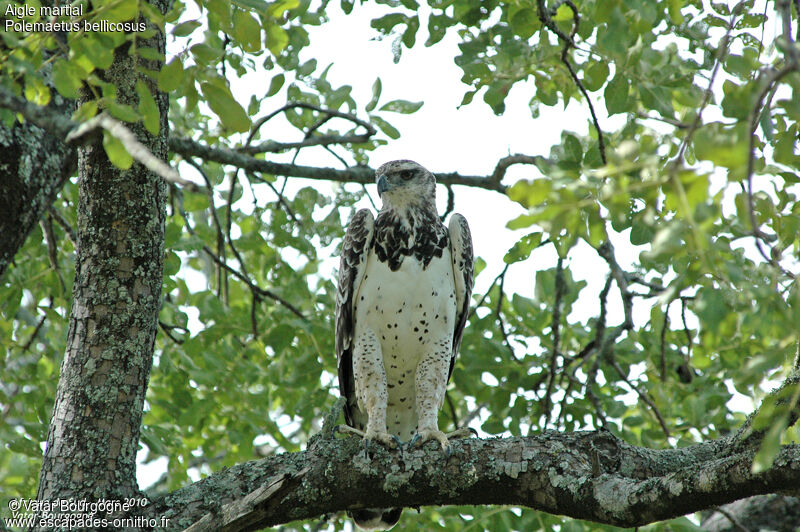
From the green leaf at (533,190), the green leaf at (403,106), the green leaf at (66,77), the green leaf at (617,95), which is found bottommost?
the green leaf at (533,190)

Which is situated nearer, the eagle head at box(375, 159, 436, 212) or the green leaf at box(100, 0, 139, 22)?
the green leaf at box(100, 0, 139, 22)

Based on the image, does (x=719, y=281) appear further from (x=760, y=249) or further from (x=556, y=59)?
(x=556, y=59)

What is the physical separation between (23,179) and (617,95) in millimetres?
2721

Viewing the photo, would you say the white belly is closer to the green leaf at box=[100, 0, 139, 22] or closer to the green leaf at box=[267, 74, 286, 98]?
the green leaf at box=[267, 74, 286, 98]

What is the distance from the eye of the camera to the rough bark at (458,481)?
2842 millimetres

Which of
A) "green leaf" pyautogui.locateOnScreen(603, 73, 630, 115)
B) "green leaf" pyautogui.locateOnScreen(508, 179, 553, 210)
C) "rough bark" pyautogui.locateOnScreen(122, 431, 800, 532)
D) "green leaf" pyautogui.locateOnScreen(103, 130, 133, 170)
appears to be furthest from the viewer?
"green leaf" pyautogui.locateOnScreen(603, 73, 630, 115)

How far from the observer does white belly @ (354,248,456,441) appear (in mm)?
4570

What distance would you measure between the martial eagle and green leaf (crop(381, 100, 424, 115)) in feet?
1.18

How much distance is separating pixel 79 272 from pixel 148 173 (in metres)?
0.51

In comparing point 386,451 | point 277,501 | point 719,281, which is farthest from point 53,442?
point 719,281

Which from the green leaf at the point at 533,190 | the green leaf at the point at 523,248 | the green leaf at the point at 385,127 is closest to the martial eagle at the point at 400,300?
the green leaf at the point at 385,127

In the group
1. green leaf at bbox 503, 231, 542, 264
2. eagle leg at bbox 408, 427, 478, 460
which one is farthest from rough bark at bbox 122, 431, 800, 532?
green leaf at bbox 503, 231, 542, 264

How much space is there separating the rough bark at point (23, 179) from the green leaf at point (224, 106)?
1222mm

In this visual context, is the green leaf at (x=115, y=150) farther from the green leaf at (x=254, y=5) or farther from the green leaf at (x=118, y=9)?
the green leaf at (x=254, y=5)
